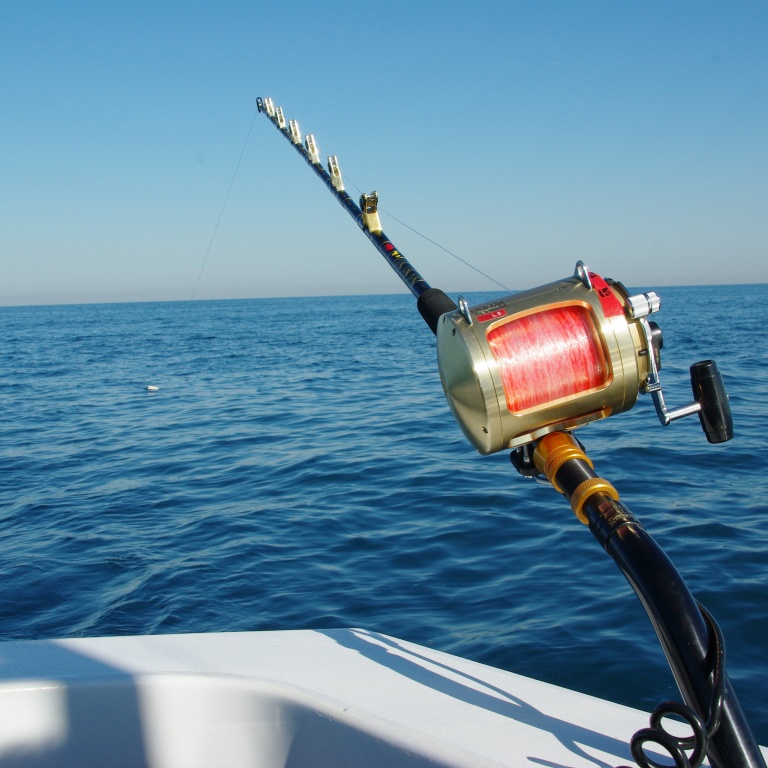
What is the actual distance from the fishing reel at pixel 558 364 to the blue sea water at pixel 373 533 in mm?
2163

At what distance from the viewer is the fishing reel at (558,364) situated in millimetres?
1521

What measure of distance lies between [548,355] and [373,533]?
4267 mm

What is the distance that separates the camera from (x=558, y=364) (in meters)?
1.55

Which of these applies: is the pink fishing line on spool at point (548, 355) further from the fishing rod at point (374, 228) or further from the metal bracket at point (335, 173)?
the metal bracket at point (335, 173)

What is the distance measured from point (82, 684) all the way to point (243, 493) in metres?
5.07

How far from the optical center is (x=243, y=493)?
6.90 metres

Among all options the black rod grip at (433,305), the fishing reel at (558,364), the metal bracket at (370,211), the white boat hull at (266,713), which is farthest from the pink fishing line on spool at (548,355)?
the metal bracket at (370,211)

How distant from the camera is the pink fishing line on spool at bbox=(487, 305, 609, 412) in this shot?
5.01 feet

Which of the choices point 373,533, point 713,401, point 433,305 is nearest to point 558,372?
point 713,401

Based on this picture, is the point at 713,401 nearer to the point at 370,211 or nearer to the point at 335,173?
the point at 370,211

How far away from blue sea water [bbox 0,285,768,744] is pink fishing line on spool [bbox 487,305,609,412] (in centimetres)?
225

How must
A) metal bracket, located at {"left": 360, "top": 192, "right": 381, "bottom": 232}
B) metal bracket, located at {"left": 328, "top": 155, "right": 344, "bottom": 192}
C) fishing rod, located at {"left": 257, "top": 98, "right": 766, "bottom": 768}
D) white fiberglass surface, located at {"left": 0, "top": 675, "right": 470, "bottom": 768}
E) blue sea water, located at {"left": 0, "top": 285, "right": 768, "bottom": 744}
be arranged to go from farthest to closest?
blue sea water, located at {"left": 0, "top": 285, "right": 768, "bottom": 744}
metal bracket, located at {"left": 328, "top": 155, "right": 344, "bottom": 192}
metal bracket, located at {"left": 360, "top": 192, "right": 381, "bottom": 232}
white fiberglass surface, located at {"left": 0, "top": 675, "right": 470, "bottom": 768}
fishing rod, located at {"left": 257, "top": 98, "right": 766, "bottom": 768}

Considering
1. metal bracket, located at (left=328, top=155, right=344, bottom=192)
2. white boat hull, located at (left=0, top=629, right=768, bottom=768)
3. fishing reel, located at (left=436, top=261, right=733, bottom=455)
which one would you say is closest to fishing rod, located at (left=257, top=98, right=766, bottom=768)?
fishing reel, located at (left=436, top=261, right=733, bottom=455)

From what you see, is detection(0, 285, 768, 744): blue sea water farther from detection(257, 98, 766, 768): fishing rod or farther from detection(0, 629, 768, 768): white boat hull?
detection(257, 98, 766, 768): fishing rod
